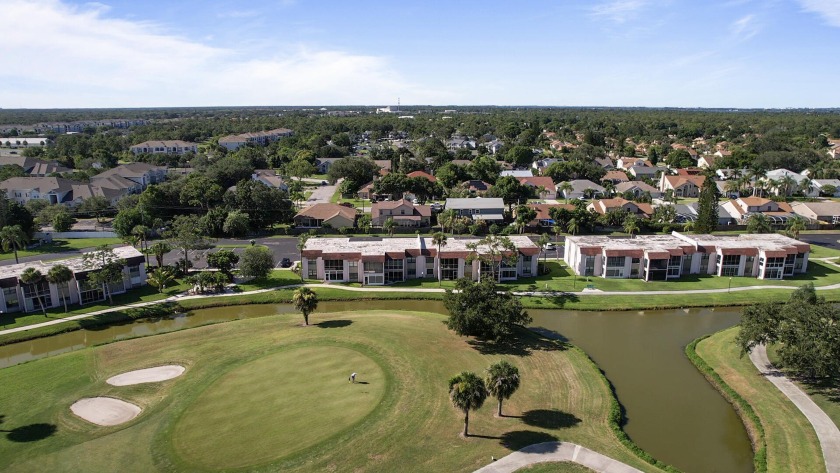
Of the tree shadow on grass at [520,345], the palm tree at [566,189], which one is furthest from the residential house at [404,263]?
the palm tree at [566,189]

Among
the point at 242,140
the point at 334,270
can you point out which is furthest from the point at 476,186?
the point at 242,140

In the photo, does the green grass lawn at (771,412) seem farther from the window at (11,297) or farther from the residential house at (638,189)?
the residential house at (638,189)

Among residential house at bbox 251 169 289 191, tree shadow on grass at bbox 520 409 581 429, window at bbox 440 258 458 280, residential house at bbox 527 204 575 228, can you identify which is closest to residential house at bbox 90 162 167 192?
residential house at bbox 251 169 289 191

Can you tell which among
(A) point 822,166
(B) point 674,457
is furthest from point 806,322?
(A) point 822,166

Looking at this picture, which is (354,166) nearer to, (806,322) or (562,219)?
(562,219)

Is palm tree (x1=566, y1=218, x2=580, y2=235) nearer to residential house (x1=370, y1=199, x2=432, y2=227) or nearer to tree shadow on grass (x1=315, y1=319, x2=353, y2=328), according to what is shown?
residential house (x1=370, y1=199, x2=432, y2=227)

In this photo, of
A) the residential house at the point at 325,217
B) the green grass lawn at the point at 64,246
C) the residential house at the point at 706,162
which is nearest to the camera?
the green grass lawn at the point at 64,246
